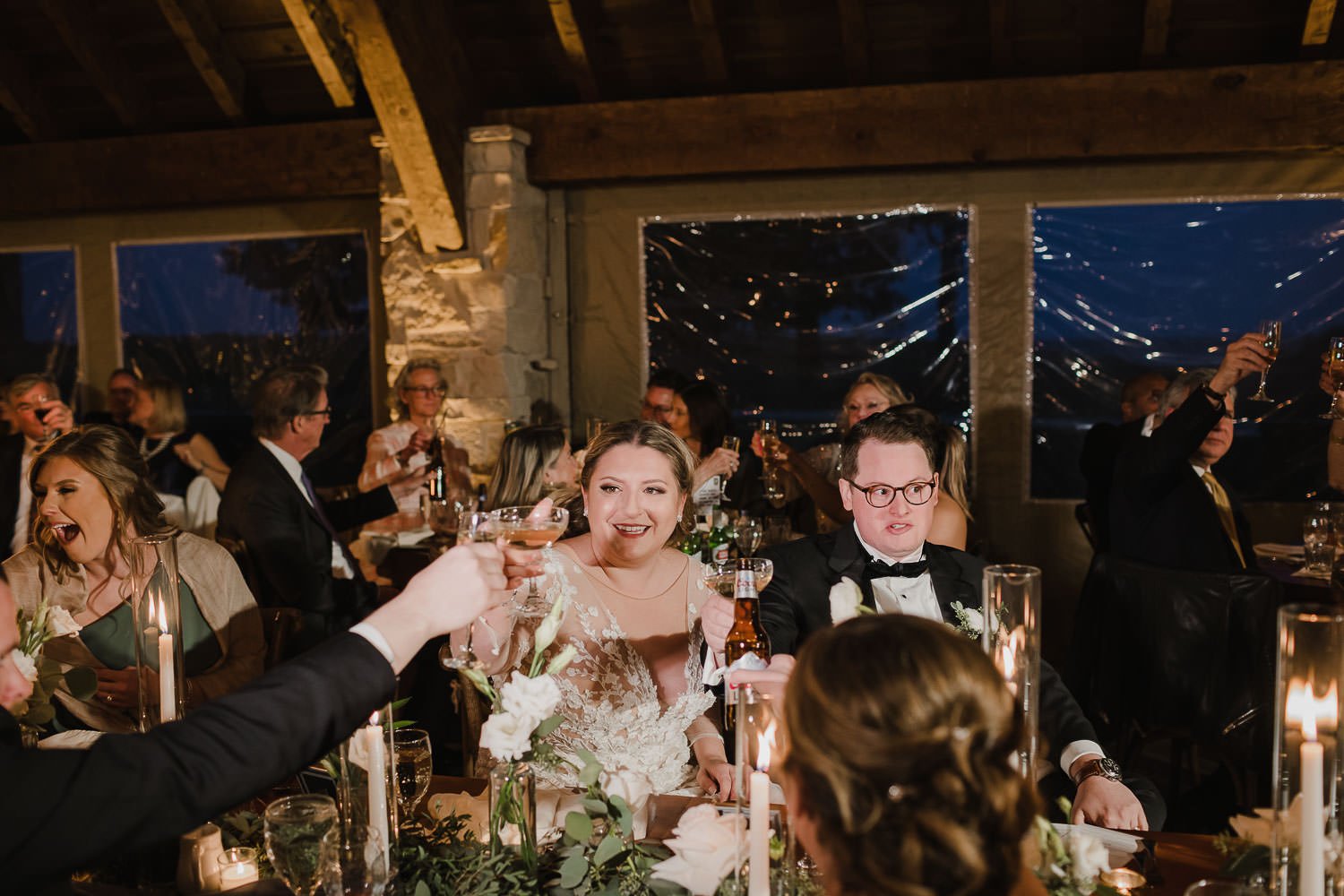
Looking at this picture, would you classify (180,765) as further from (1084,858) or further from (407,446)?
(407,446)

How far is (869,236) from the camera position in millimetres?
6258

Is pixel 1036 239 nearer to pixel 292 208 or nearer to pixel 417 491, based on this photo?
pixel 417 491

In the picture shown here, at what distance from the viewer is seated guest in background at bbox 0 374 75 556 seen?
471cm

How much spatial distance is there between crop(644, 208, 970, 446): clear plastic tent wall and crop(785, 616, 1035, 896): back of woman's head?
5.33 m

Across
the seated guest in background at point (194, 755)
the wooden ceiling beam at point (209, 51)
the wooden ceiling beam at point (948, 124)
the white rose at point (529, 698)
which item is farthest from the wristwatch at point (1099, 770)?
the wooden ceiling beam at point (209, 51)

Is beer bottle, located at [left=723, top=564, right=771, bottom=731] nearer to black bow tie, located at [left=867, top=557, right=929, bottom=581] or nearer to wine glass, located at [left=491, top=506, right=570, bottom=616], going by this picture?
wine glass, located at [left=491, top=506, right=570, bottom=616]

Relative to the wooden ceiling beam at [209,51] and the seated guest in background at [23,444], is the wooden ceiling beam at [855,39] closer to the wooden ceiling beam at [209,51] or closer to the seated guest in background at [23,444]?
the wooden ceiling beam at [209,51]

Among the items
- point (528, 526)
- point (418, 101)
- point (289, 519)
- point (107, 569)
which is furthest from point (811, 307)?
point (528, 526)

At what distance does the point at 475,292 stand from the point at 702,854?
480cm

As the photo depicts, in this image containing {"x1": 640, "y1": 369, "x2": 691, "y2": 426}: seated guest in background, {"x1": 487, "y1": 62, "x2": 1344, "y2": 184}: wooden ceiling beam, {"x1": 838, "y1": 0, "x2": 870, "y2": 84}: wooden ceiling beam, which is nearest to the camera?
{"x1": 487, "y1": 62, "x2": 1344, "y2": 184}: wooden ceiling beam

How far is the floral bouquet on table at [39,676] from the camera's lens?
6.15 feet

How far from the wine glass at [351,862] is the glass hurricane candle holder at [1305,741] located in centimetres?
111

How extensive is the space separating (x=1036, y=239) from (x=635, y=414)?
2.57 metres

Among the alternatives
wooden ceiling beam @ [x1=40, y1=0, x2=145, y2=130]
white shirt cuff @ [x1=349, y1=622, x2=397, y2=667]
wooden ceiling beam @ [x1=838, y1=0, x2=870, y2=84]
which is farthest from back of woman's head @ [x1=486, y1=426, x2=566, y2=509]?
wooden ceiling beam @ [x1=40, y1=0, x2=145, y2=130]
